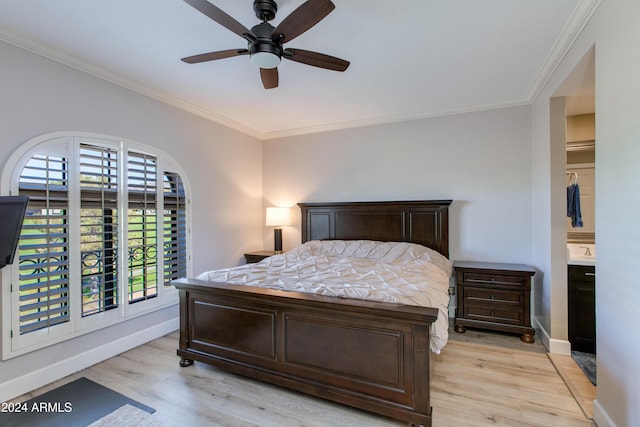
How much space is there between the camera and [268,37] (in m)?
1.83

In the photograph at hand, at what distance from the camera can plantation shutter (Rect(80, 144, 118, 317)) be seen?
8.44 ft

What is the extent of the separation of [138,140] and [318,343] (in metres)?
2.69

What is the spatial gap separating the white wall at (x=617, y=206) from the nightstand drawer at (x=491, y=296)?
126 cm

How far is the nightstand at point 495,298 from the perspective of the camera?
3.04 meters

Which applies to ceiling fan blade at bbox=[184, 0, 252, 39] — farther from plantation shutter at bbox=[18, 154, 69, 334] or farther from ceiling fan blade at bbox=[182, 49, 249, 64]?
Result: plantation shutter at bbox=[18, 154, 69, 334]

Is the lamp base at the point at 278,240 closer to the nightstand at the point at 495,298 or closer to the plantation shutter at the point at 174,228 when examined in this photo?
the plantation shutter at the point at 174,228

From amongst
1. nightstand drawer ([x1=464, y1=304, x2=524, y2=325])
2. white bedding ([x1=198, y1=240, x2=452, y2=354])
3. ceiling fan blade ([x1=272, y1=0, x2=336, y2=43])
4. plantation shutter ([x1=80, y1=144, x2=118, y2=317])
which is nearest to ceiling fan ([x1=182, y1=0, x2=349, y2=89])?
ceiling fan blade ([x1=272, y1=0, x2=336, y2=43])

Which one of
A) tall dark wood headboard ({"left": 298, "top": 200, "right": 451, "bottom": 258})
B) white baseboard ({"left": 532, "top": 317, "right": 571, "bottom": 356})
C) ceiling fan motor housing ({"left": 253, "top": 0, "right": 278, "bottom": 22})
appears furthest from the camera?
tall dark wood headboard ({"left": 298, "top": 200, "right": 451, "bottom": 258})

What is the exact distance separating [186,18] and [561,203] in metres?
3.53

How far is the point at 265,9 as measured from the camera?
1828 millimetres

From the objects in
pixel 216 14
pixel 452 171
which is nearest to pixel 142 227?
pixel 216 14

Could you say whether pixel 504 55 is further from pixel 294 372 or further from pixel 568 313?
pixel 294 372

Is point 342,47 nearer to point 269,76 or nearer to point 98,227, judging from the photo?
point 269,76

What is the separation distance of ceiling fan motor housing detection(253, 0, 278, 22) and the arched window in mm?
1925
